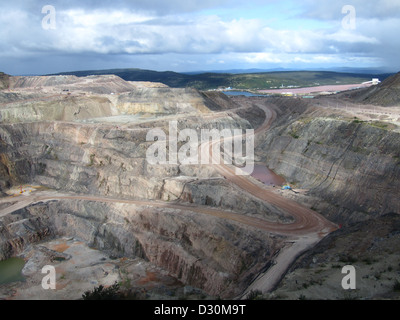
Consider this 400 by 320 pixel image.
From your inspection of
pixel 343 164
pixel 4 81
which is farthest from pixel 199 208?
pixel 4 81

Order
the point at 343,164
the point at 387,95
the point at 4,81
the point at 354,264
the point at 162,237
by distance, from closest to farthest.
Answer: the point at 354,264, the point at 162,237, the point at 343,164, the point at 387,95, the point at 4,81

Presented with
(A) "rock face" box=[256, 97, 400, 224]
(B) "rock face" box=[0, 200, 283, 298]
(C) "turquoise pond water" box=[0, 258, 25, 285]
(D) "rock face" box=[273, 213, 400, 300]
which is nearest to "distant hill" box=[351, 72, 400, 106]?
(A) "rock face" box=[256, 97, 400, 224]

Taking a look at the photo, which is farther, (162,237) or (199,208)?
(199,208)

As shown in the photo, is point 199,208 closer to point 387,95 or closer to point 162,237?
point 162,237

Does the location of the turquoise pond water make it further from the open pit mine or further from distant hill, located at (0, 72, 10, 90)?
distant hill, located at (0, 72, 10, 90)

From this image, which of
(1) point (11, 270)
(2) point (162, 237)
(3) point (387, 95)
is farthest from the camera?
(3) point (387, 95)

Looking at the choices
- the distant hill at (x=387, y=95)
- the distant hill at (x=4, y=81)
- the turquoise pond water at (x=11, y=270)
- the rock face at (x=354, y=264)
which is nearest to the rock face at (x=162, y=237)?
the turquoise pond water at (x=11, y=270)

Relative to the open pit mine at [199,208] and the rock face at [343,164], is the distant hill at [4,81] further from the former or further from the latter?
the rock face at [343,164]

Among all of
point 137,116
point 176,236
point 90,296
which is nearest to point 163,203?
point 176,236
